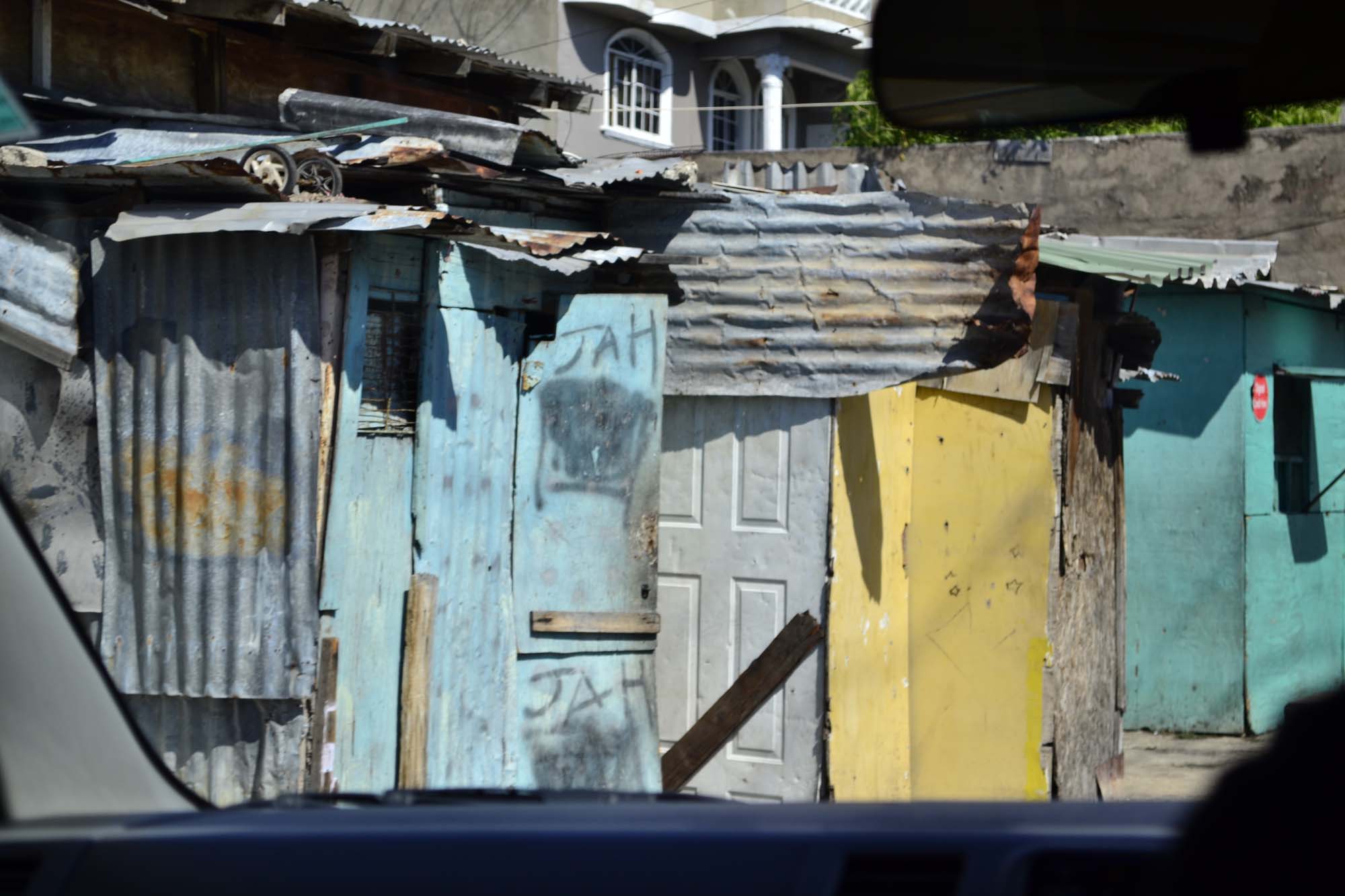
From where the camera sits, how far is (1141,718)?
36.6ft

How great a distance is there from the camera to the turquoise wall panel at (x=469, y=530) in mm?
5645

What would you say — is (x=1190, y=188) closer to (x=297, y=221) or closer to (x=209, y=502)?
(x=297, y=221)

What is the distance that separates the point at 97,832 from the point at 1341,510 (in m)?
12.3

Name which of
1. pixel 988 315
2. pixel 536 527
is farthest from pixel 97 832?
pixel 988 315

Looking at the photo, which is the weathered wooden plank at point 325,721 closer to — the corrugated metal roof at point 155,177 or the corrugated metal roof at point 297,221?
the corrugated metal roof at point 297,221

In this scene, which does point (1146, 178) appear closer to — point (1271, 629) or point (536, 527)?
point (1271, 629)

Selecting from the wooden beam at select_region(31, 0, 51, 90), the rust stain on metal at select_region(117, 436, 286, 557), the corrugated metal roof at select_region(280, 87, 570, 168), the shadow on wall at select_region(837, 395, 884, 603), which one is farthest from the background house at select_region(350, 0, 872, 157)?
the rust stain on metal at select_region(117, 436, 286, 557)

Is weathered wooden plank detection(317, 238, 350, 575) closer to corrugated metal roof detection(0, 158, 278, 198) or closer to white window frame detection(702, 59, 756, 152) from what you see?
corrugated metal roof detection(0, 158, 278, 198)

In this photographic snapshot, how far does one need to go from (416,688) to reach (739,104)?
20.4 metres

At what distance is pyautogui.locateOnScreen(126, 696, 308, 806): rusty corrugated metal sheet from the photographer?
17.1 ft

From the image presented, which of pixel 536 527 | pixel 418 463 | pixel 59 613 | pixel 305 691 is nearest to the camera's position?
pixel 59 613

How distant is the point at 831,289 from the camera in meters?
6.58

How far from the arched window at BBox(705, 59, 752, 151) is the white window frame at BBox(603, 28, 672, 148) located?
1.30 m

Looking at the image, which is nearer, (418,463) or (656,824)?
(656,824)
